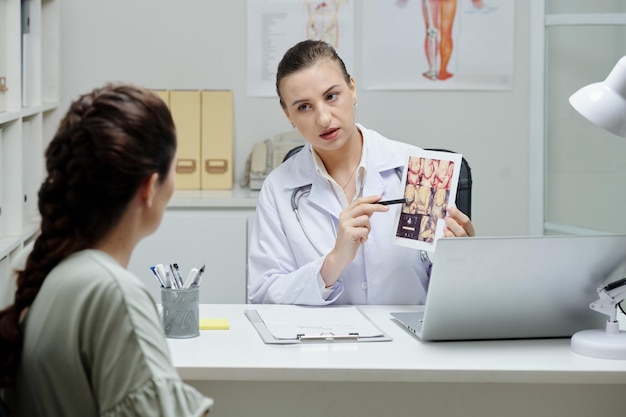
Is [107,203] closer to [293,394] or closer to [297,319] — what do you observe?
[293,394]

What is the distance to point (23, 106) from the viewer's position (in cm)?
315

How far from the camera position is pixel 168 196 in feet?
4.16

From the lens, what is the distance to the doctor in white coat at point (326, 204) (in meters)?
2.24

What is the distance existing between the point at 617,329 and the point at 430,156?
22.4 inches

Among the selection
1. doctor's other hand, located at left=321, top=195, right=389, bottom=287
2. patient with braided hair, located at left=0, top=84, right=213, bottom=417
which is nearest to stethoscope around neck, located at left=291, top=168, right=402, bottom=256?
doctor's other hand, located at left=321, top=195, right=389, bottom=287

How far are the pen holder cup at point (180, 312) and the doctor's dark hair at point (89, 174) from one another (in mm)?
595

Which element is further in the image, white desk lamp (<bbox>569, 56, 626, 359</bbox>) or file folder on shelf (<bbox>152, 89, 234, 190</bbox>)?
file folder on shelf (<bbox>152, 89, 234, 190</bbox>)

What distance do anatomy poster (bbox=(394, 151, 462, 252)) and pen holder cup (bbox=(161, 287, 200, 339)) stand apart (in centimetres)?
53

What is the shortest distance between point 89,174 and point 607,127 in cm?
98

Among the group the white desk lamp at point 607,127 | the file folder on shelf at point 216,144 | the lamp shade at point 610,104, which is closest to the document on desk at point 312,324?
the white desk lamp at point 607,127

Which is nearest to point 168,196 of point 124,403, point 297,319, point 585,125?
point 124,403

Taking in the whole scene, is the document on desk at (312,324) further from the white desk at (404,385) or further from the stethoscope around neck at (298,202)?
the stethoscope around neck at (298,202)

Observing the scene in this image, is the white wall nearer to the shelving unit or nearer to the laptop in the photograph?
the shelving unit

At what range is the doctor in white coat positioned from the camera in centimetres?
224
